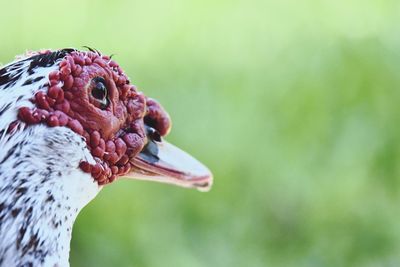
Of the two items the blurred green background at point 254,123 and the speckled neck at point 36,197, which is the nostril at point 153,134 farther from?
the blurred green background at point 254,123

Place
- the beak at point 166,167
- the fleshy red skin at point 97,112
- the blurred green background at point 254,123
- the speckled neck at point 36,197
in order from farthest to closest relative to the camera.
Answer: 1. the blurred green background at point 254,123
2. the beak at point 166,167
3. the fleshy red skin at point 97,112
4. the speckled neck at point 36,197

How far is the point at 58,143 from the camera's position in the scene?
1.74 meters

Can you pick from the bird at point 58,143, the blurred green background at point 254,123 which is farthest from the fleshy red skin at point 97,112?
the blurred green background at point 254,123

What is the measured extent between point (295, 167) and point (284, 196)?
0.12 meters

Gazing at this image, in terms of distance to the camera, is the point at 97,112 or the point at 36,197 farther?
the point at 97,112

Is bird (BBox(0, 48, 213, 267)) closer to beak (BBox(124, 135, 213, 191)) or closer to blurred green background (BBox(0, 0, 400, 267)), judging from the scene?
beak (BBox(124, 135, 213, 191))

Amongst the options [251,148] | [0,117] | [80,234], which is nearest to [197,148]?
[251,148]

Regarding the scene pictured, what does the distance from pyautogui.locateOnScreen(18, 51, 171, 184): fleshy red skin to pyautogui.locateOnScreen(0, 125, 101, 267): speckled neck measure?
0.04 meters

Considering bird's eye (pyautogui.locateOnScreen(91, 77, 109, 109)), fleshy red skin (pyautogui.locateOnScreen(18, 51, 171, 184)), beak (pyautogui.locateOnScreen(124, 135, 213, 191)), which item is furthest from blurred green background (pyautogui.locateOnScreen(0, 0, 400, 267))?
bird's eye (pyautogui.locateOnScreen(91, 77, 109, 109))

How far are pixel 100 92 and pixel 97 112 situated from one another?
0.15 feet

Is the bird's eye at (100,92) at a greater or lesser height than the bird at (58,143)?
greater

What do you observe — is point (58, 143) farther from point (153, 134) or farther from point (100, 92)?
point (153, 134)

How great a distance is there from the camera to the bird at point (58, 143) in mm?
1669

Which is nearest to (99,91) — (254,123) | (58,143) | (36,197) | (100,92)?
(100,92)
